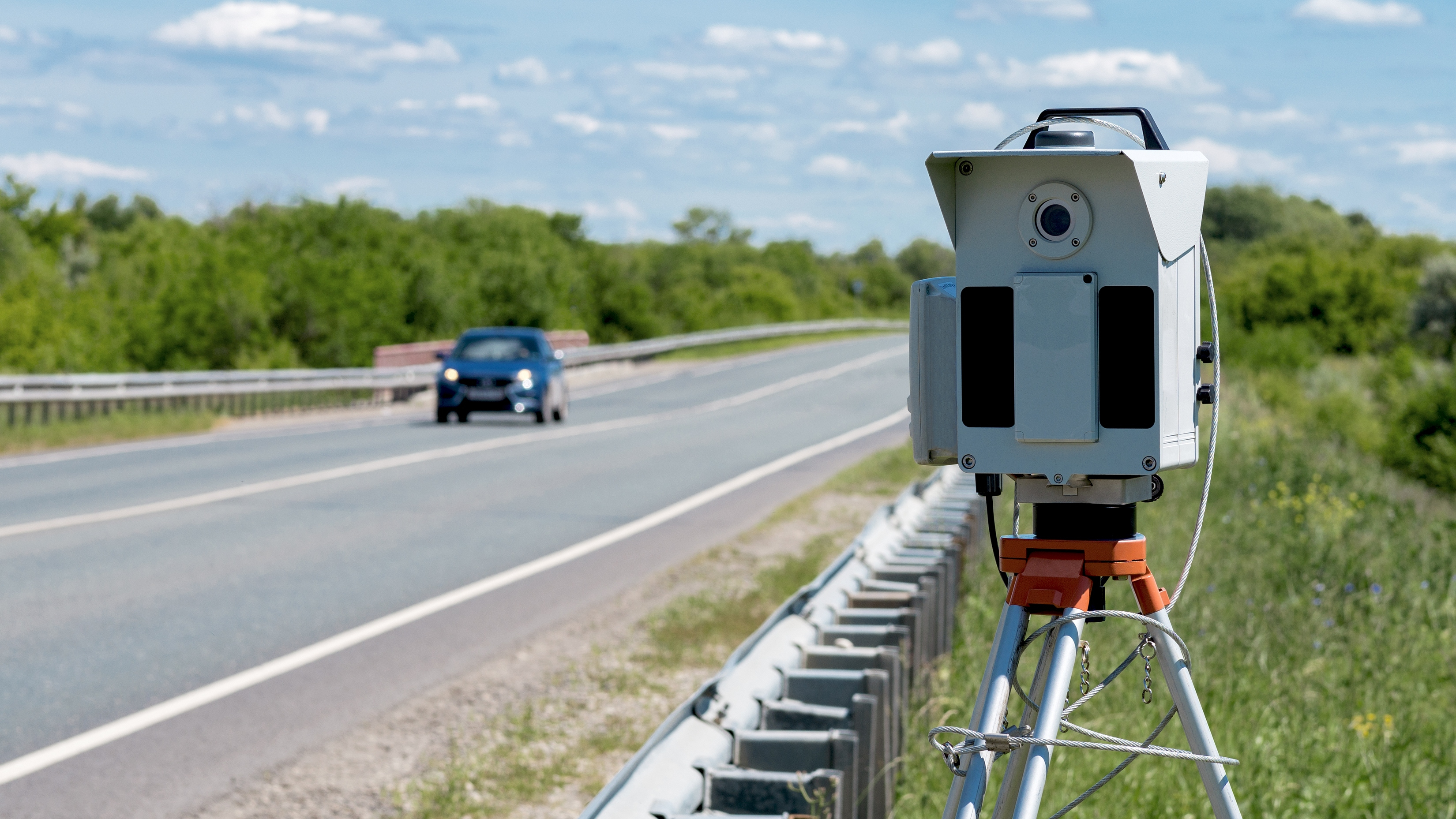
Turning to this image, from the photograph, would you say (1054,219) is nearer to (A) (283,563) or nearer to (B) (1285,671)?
(B) (1285,671)

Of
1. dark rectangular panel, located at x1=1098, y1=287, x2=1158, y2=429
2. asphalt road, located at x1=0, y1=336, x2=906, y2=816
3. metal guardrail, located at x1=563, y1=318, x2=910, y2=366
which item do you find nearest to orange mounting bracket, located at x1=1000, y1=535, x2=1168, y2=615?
dark rectangular panel, located at x1=1098, y1=287, x2=1158, y2=429

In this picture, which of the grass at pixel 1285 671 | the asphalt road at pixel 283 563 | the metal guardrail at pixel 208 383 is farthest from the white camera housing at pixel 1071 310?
the metal guardrail at pixel 208 383

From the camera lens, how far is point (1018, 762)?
2510 millimetres

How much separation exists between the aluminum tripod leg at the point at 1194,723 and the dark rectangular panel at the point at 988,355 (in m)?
0.46

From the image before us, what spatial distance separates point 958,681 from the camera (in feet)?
17.4

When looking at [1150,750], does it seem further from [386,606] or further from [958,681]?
[386,606]

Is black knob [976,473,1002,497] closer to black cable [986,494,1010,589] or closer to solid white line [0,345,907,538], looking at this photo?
black cable [986,494,1010,589]

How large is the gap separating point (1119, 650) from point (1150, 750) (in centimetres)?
373

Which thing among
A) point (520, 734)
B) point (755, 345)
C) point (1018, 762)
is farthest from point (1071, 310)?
point (755, 345)

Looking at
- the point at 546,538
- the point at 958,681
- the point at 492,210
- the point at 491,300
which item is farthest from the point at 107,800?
the point at 492,210

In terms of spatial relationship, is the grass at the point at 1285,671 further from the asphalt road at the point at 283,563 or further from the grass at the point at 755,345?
the grass at the point at 755,345

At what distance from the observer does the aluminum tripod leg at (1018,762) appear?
247cm

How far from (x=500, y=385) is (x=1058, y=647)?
19.5 m

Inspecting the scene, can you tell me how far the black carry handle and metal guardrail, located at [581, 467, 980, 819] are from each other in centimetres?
157
